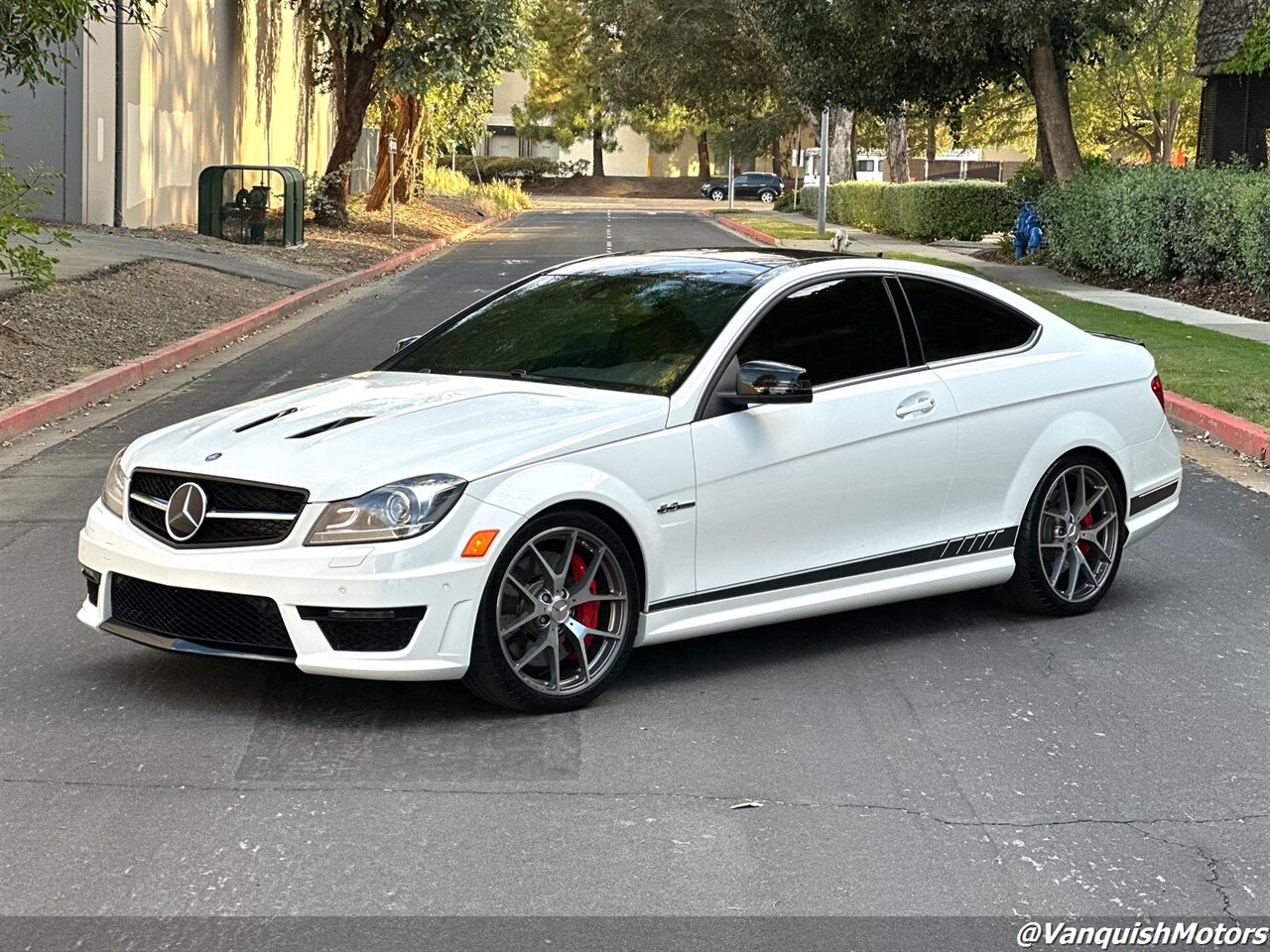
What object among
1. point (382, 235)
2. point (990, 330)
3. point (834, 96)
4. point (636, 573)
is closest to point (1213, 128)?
point (834, 96)

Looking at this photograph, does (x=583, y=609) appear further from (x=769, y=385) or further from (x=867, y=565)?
(x=867, y=565)

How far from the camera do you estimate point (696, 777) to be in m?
5.30

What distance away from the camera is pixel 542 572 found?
5.79 meters

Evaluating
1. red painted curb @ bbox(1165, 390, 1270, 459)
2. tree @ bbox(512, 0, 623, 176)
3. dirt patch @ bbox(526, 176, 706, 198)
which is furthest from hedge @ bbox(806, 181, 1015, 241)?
dirt patch @ bbox(526, 176, 706, 198)

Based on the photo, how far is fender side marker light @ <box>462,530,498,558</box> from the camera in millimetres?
5531

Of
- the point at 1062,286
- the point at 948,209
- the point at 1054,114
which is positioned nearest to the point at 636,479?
the point at 1062,286

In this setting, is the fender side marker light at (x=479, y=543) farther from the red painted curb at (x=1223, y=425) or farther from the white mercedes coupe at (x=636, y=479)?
the red painted curb at (x=1223, y=425)

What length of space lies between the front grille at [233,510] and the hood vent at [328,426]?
34cm

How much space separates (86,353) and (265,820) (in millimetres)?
11733

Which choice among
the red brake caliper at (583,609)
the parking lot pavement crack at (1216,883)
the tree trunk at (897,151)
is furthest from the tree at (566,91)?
the parking lot pavement crack at (1216,883)

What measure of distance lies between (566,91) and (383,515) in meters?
94.8

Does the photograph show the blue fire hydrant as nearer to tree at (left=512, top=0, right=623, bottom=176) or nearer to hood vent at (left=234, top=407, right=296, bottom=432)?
hood vent at (left=234, top=407, right=296, bottom=432)

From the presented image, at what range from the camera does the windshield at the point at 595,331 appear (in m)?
6.52

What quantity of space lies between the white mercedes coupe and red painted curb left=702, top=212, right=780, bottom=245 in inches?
1330
